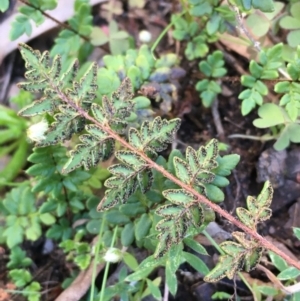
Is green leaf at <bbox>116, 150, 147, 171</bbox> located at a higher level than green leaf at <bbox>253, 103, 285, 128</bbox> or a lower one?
higher

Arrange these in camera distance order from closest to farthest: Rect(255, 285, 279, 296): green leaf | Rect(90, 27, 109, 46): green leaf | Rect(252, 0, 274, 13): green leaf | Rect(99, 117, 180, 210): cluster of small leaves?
Rect(99, 117, 180, 210): cluster of small leaves → Rect(252, 0, 274, 13): green leaf → Rect(255, 285, 279, 296): green leaf → Rect(90, 27, 109, 46): green leaf

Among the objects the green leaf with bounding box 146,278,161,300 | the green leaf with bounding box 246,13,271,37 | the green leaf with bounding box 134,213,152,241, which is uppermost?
the green leaf with bounding box 246,13,271,37

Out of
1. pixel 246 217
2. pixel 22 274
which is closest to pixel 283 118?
pixel 246 217

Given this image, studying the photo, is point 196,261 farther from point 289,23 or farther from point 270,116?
point 289,23

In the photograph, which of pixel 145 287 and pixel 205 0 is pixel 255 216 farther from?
pixel 205 0

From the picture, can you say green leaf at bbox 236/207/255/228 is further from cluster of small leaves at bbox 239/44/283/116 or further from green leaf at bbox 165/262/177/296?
cluster of small leaves at bbox 239/44/283/116

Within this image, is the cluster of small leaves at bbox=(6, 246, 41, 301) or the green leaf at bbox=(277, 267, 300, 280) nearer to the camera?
the green leaf at bbox=(277, 267, 300, 280)

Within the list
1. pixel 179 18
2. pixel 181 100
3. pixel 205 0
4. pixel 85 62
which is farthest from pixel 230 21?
pixel 85 62

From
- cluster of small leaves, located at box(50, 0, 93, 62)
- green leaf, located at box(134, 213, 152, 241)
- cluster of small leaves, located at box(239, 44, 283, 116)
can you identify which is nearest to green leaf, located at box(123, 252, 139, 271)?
green leaf, located at box(134, 213, 152, 241)

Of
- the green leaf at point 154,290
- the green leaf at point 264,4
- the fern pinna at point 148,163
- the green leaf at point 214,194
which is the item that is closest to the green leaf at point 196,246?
the fern pinna at point 148,163
